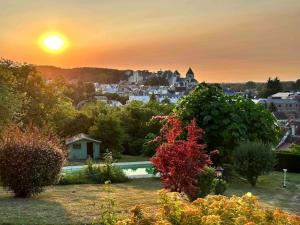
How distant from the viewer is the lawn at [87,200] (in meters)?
11.4

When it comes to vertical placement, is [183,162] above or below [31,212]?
above

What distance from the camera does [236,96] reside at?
22.4 m

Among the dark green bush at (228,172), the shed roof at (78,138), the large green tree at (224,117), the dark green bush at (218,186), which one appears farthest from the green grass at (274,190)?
the shed roof at (78,138)

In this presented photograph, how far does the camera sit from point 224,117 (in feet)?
68.2

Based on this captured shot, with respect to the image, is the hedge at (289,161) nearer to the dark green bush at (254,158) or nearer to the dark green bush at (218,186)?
the dark green bush at (254,158)

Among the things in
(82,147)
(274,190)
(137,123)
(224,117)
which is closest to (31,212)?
(274,190)

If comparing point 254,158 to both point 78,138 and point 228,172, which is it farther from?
point 78,138

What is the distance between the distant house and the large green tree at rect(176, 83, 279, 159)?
12.8m

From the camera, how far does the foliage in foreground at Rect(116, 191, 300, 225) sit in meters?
5.68

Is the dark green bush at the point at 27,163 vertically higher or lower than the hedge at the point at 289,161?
higher

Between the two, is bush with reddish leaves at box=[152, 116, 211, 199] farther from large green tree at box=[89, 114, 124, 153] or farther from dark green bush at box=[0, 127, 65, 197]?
large green tree at box=[89, 114, 124, 153]

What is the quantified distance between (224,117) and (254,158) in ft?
7.84

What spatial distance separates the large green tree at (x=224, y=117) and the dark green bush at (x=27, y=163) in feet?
26.2

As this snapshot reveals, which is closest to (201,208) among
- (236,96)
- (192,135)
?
(192,135)
